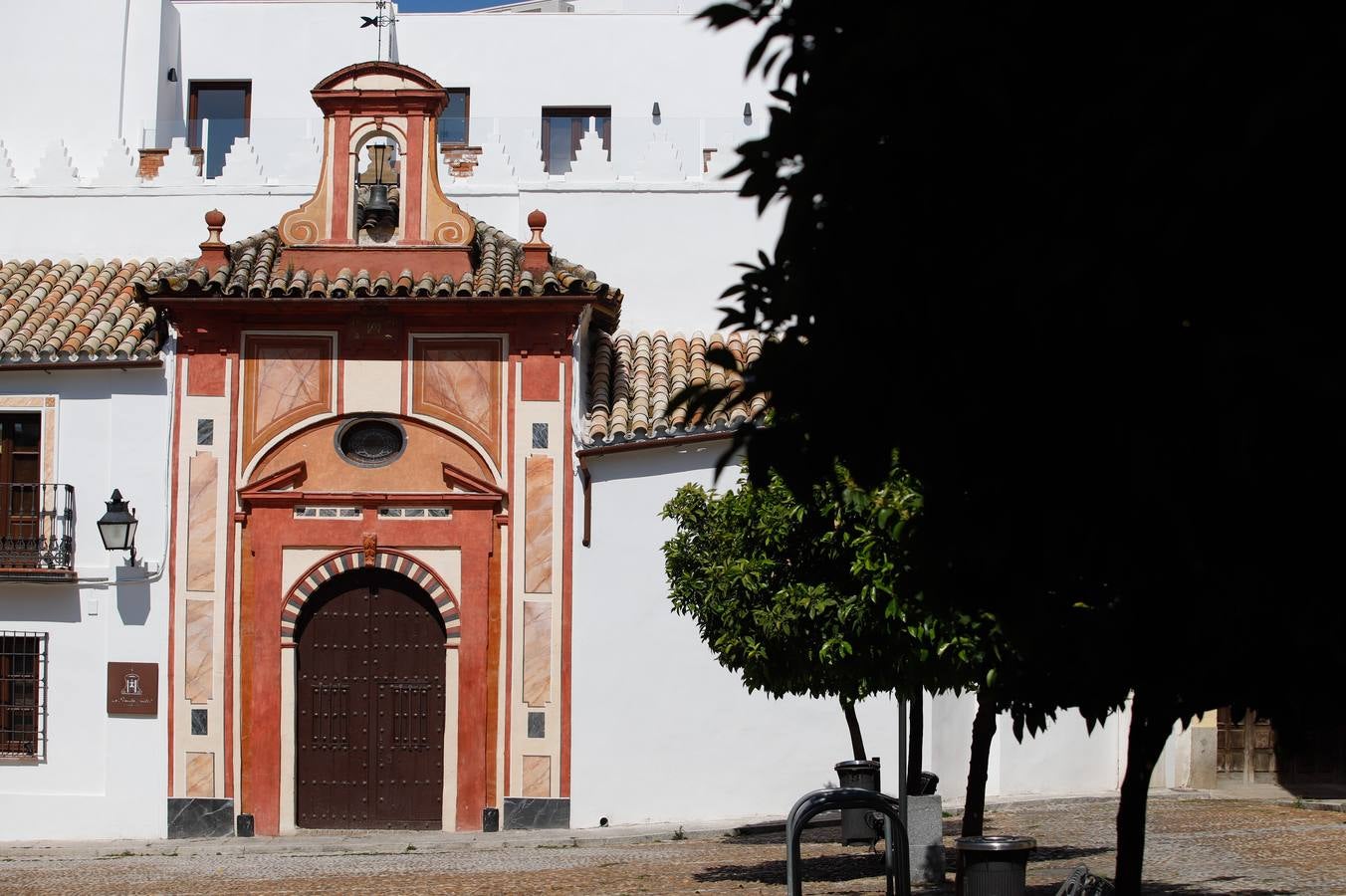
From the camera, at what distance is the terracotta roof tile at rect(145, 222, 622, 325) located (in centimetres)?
1750

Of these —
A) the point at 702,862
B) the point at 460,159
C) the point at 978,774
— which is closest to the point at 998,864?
the point at 978,774

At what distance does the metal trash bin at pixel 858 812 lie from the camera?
46.0 ft

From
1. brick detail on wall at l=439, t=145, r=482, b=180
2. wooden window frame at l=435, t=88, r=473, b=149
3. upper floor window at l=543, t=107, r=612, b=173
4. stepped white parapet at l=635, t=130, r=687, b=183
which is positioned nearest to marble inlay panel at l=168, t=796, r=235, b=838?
wooden window frame at l=435, t=88, r=473, b=149

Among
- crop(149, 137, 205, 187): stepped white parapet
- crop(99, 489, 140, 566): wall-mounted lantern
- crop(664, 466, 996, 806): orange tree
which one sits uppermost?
crop(149, 137, 205, 187): stepped white parapet

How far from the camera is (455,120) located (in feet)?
72.7

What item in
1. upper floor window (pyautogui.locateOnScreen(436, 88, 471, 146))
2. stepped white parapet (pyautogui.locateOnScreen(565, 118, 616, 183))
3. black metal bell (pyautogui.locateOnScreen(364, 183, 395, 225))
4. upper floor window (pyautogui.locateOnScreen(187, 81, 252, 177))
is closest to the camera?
black metal bell (pyautogui.locateOnScreen(364, 183, 395, 225))

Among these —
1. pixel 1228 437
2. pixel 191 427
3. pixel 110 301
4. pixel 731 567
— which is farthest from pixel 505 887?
pixel 1228 437

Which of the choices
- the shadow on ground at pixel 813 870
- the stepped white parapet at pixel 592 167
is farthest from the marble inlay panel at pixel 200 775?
the stepped white parapet at pixel 592 167

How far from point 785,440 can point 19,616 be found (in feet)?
47.4

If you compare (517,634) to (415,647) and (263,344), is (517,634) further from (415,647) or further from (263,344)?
(263,344)

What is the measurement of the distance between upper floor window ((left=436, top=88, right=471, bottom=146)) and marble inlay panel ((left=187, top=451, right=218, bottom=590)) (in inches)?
183

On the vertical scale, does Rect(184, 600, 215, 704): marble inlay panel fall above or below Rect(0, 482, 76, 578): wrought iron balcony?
below

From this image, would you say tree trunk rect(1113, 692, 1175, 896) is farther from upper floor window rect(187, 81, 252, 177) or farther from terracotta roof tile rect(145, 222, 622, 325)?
upper floor window rect(187, 81, 252, 177)

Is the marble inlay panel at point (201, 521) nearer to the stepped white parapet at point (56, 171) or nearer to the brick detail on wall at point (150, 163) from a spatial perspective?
the brick detail on wall at point (150, 163)
